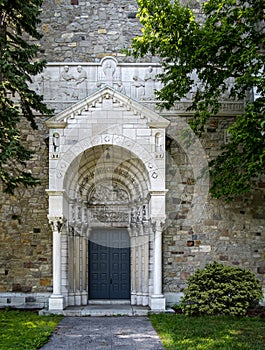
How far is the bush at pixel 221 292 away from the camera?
10953 mm

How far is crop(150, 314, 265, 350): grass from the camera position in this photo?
25.7ft

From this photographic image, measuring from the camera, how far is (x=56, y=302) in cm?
1141

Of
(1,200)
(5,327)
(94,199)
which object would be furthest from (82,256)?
(5,327)

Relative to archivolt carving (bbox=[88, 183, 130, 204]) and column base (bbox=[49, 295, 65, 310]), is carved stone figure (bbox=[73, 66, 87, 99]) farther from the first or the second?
column base (bbox=[49, 295, 65, 310])

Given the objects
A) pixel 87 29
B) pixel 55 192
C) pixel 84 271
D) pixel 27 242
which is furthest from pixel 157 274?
pixel 87 29

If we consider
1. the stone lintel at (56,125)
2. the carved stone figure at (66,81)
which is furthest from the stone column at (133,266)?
the carved stone figure at (66,81)

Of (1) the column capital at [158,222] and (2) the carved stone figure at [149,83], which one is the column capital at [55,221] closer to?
(1) the column capital at [158,222]

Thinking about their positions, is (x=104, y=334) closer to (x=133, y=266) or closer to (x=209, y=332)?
(x=209, y=332)

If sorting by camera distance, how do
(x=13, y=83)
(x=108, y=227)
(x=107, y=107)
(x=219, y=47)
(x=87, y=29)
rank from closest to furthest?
(x=13, y=83) < (x=219, y=47) < (x=107, y=107) < (x=108, y=227) < (x=87, y=29)

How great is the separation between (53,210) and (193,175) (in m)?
3.79

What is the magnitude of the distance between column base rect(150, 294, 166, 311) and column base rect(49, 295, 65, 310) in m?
2.07

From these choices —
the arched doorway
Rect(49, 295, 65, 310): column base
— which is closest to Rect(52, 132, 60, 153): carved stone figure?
the arched doorway

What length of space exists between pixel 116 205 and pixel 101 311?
9.64 ft

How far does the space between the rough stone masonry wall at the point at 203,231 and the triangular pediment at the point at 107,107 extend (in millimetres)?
1293
